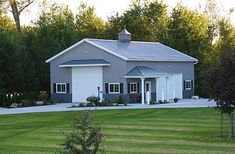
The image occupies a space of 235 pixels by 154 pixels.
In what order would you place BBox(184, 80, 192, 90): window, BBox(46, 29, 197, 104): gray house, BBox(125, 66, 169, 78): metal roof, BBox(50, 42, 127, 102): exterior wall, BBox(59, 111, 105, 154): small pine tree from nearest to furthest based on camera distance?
BBox(59, 111, 105, 154): small pine tree → BBox(125, 66, 169, 78): metal roof → BBox(46, 29, 197, 104): gray house → BBox(50, 42, 127, 102): exterior wall → BBox(184, 80, 192, 90): window

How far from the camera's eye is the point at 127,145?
1820 centimetres

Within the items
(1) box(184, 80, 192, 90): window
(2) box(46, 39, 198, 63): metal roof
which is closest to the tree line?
(1) box(184, 80, 192, 90): window

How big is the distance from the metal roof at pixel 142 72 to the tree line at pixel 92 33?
5771mm

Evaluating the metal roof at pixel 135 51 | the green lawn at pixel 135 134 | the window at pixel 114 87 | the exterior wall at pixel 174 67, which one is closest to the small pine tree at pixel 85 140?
the green lawn at pixel 135 134

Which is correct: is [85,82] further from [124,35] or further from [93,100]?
[124,35]

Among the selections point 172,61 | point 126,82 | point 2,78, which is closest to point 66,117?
point 126,82

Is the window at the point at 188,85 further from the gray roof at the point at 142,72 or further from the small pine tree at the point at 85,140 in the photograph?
the small pine tree at the point at 85,140

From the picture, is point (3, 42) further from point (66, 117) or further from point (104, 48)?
point (66, 117)

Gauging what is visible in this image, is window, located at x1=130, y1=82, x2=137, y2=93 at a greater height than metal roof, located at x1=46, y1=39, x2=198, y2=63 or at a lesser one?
lesser

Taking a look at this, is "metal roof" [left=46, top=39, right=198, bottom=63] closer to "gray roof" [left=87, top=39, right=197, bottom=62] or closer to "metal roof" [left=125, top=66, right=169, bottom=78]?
"gray roof" [left=87, top=39, right=197, bottom=62]

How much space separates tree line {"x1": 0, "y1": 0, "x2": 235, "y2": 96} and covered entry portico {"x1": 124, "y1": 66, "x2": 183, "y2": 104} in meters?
4.19

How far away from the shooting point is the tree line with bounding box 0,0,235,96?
165 ft

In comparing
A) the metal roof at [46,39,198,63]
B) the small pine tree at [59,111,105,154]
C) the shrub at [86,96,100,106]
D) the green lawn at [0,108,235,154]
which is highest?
the metal roof at [46,39,198,63]

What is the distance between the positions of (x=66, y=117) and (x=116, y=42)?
2239cm
